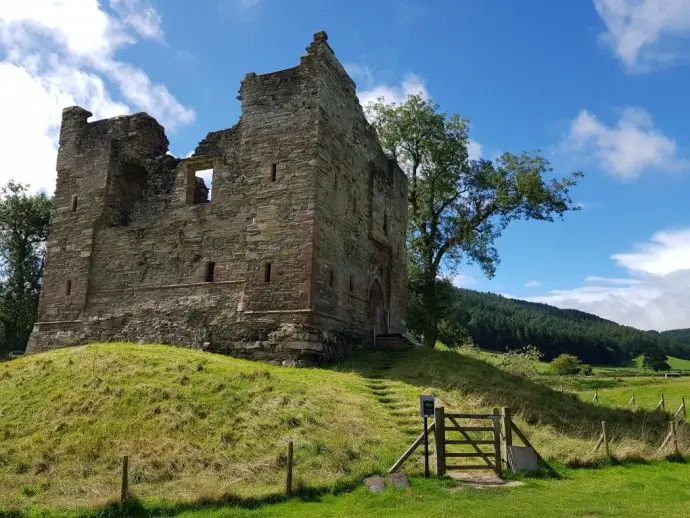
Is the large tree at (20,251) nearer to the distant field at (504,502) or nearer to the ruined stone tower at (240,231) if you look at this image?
the ruined stone tower at (240,231)

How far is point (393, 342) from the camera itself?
24406mm

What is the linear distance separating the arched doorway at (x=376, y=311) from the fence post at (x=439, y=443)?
13.1 meters

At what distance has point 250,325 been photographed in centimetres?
2050

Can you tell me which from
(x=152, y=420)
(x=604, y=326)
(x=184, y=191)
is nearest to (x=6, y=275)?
(x=184, y=191)

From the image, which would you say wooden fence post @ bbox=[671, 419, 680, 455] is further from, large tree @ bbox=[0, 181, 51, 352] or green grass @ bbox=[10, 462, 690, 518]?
large tree @ bbox=[0, 181, 51, 352]

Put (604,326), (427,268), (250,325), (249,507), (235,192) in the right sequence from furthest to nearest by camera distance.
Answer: (604,326) < (427,268) < (235,192) < (250,325) < (249,507)

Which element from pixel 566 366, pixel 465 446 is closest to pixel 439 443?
pixel 465 446

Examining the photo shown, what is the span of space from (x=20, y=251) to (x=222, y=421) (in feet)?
96.3

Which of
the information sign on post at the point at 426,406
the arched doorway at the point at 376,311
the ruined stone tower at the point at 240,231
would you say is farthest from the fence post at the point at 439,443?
the arched doorway at the point at 376,311

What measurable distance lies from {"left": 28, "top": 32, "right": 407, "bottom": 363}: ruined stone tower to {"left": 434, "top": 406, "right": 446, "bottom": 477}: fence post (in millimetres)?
8119

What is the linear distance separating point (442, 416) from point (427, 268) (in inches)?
867

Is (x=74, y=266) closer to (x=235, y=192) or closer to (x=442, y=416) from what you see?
(x=235, y=192)

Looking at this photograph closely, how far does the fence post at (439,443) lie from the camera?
37.7 feet

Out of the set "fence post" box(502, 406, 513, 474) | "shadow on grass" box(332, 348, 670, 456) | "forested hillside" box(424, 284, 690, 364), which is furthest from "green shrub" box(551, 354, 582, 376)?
"fence post" box(502, 406, 513, 474)
